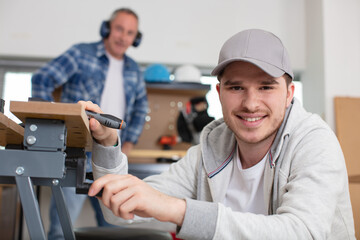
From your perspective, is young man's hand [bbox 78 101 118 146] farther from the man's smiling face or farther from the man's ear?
the man's ear

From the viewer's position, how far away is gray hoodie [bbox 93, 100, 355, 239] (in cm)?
72

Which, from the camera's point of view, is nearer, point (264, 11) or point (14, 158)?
point (14, 158)

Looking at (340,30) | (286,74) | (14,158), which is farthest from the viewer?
(340,30)

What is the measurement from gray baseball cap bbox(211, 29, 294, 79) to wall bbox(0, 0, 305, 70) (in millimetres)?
2996

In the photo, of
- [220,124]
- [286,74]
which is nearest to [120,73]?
[220,124]

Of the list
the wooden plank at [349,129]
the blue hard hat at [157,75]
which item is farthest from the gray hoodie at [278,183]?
the wooden plank at [349,129]

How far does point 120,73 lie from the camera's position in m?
2.50

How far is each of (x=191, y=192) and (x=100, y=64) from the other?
142 centimetres

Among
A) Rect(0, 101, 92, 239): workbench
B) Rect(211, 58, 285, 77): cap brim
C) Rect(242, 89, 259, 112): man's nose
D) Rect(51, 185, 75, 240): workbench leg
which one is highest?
Rect(211, 58, 285, 77): cap brim

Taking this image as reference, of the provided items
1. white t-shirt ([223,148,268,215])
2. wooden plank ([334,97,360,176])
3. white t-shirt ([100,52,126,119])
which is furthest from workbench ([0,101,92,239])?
wooden plank ([334,97,360,176])

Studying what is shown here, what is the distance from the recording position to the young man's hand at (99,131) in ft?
2.79

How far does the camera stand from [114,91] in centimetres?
244

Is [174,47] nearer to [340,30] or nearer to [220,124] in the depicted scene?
[340,30]

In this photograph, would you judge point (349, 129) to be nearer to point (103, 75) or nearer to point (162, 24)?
point (162, 24)
